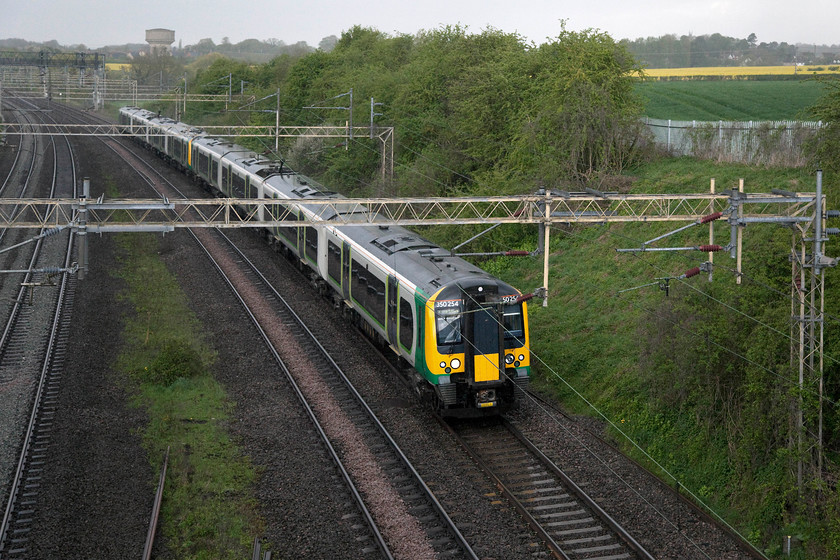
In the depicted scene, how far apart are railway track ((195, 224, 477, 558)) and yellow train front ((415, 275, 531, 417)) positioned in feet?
5.37

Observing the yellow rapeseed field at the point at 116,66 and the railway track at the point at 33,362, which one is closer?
the railway track at the point at 33,362

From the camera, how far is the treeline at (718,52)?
4210 inches

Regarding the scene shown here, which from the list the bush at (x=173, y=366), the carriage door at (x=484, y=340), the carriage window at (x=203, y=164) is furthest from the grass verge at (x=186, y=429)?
the carriage window at (x=203, y=164)

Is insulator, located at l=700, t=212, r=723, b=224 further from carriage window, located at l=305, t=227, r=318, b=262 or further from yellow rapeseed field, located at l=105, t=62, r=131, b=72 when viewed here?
yellow rapeseed field, located at l=105, t=62, r=131, b=72

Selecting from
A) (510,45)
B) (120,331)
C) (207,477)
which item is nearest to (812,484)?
(207,477)

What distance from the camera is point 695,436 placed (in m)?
16.4

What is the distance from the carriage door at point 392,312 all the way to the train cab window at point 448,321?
2087mm

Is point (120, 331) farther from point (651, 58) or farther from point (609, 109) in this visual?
point (651, 58)

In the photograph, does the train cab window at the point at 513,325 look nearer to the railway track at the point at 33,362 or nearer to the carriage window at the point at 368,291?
the carriage window at the point at 368,291

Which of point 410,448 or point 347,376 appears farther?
point 347,376

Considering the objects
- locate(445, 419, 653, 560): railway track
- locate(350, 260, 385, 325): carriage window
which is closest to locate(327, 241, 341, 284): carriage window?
locate(350, 260, 385, 325): carriage window

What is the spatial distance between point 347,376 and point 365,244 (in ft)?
11.8

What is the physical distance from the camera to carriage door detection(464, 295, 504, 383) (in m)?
17.2

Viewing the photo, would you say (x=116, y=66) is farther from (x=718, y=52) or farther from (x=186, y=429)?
(x=186, y=429)
